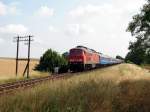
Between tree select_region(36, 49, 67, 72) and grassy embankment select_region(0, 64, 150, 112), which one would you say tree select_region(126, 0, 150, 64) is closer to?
grassy embankment select_region(0, 64, 150, 112)

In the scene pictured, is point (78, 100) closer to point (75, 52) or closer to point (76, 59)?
point (76, 59)

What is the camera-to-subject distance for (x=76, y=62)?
45812 mm

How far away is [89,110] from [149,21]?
17480mm

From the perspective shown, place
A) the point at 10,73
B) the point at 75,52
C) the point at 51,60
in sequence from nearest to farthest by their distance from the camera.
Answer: the point at 75,52
the point at 10,73
the point at 51,60

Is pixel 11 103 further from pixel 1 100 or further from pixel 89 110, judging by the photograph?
pixel 89 110

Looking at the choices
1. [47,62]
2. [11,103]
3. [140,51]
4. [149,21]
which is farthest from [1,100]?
[47,62]

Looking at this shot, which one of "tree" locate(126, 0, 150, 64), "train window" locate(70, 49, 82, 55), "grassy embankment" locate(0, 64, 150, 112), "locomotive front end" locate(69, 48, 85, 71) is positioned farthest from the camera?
"train window" locate(70, 49, 82, 55)

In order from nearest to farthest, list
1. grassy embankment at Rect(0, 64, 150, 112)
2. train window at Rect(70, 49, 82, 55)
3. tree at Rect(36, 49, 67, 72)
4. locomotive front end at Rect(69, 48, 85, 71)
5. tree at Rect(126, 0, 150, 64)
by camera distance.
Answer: grassy embankment at Rect(0, 64, 150, 112)
tree at Rect(126, 0, 150, 64)
locomotive front end at Rect(69, 48, 85, 71)
train window at Rect(70, 49, 82, 55)
tree at Rect(36, 49, 67, 72)

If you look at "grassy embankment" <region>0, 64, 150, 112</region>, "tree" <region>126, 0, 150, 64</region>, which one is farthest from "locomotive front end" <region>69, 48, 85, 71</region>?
"grassy embankment" <region>0, 64, 150, 112</region>

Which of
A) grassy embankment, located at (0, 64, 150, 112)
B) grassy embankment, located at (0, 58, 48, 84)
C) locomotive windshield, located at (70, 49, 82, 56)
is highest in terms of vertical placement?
locomotive windshield, located at (70, 49, 82, 56)

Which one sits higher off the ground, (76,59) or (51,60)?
(51,60)

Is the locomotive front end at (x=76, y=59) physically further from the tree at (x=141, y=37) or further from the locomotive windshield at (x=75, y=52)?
the tree at (x=141, y=37)

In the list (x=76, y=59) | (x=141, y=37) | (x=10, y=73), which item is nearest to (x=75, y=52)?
(x=76, y=59)

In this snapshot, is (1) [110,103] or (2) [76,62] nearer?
(1) [110,103]
